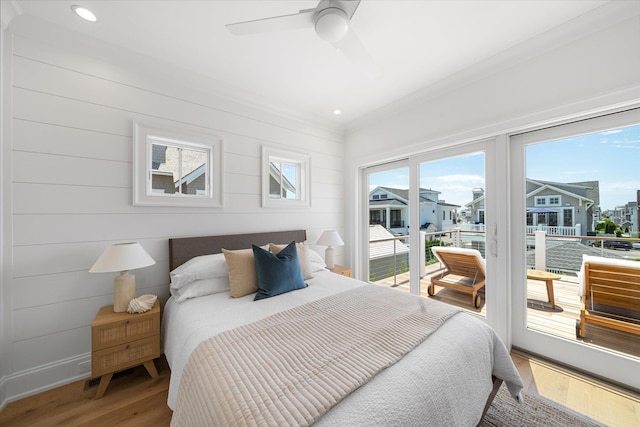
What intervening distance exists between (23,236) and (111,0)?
1788 millimetres

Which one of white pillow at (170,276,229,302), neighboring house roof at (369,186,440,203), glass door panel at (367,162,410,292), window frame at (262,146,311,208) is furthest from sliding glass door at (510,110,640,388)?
white pillow at (170,276,229,302)

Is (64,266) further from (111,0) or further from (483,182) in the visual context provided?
(483,182)

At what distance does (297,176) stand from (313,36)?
5.79 feet

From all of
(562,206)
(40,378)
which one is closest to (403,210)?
(562,206)

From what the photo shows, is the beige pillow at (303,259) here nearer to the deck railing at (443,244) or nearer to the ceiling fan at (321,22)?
the deck railing at (443,244)

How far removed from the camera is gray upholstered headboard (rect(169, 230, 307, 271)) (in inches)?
91.1

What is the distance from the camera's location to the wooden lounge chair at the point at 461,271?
8.38ft

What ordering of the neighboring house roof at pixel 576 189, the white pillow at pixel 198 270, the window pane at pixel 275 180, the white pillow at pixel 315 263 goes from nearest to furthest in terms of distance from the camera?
1. the neighboring house roof at pixel 576 189
2. the white pillow at pixel 198 270
3. the white pillow at pixel 315 263
4. the window pane at pixel 275 180

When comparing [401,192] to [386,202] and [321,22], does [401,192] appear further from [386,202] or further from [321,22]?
[321,22]

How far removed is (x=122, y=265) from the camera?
1783 millimetres

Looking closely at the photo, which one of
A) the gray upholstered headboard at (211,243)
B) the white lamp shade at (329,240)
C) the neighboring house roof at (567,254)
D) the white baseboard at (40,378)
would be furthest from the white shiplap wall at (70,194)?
the neighboring house roof at (567,254)

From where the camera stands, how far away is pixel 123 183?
2137 mm

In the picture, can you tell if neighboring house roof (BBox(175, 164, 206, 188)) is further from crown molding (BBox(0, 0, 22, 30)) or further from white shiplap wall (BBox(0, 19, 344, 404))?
crown molding (BBox(0, 0, 22, 30))

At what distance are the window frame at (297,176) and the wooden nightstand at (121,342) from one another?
→ 1598 millimetres
